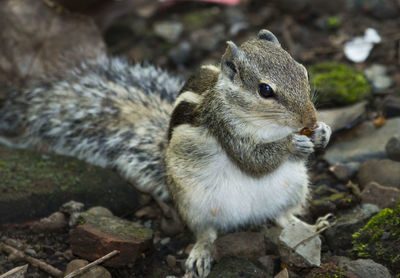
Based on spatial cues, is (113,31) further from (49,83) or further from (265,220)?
(265,220)

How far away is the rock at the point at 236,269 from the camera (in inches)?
116

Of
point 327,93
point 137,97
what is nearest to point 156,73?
point 137,97

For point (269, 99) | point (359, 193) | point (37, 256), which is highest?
point (269, 99)

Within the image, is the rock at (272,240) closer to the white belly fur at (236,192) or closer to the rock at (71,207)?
the white belly fur at (236,192)

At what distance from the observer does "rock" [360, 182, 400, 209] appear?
3422mm

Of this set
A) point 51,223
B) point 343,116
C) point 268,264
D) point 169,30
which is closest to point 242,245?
point 268,264

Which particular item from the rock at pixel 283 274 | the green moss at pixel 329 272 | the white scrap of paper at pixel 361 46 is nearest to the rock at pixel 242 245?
the rock at pixel 283 274

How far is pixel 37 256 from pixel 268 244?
4.95 ft

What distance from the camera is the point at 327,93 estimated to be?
452 cm

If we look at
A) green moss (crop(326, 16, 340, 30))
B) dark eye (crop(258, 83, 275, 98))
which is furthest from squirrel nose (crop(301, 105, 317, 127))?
green moss (crop(326, 16, 340, 30))

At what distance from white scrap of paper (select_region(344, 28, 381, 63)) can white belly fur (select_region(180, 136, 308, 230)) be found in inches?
89.9

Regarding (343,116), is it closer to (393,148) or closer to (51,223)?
(393,148)

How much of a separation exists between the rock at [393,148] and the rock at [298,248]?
100 cm

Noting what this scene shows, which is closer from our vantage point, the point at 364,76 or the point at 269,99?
the point at 269,99
